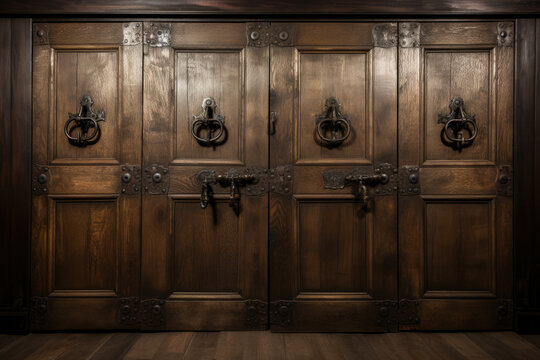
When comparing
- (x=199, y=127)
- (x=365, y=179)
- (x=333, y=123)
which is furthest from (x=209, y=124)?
(x=365, y=179)

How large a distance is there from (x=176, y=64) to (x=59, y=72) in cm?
76

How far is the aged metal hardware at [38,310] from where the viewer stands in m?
2.55

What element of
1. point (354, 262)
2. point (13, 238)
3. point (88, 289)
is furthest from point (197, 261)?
point (13, 238)

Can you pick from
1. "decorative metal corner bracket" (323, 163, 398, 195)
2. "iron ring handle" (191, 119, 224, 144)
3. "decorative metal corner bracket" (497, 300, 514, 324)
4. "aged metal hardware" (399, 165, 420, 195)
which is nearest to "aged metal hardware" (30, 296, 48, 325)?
"iron ring handle" (191, 119, 224, 144)

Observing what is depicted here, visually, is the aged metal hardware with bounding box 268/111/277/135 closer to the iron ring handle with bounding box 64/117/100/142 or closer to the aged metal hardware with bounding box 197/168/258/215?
the aged metal hardware with bounding box 197/168/258/215

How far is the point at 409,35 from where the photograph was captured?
257 centimetres

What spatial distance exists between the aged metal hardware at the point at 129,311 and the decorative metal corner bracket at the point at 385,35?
2269mm

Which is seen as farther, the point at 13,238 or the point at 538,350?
the point at 13,238

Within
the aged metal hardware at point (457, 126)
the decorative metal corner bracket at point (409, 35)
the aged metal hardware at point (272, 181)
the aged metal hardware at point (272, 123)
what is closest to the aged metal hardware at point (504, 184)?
the aged metal hardware at point (457, 126)

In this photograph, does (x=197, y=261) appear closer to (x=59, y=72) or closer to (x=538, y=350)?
(x=59, y=72)

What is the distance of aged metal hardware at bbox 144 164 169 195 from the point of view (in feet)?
8.45

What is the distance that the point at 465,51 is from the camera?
8.48 feet

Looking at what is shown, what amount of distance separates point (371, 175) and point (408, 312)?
0.91 meters

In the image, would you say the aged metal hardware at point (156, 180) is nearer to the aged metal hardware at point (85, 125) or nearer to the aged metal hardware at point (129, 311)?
the aged metal hardware at point (85, 125)
